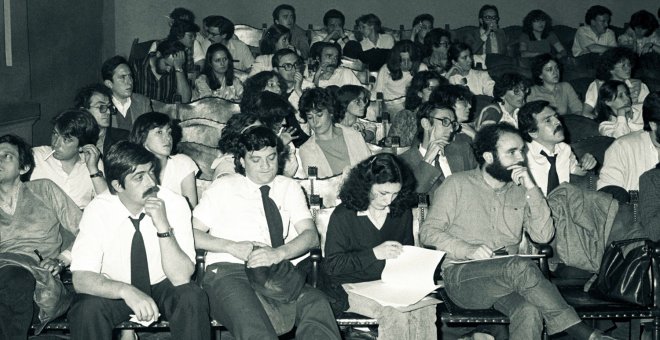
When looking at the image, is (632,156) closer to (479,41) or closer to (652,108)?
(652,108)

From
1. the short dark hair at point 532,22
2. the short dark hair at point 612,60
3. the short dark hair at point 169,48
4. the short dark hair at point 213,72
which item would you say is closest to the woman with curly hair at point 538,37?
the short dark hair at point 532,22

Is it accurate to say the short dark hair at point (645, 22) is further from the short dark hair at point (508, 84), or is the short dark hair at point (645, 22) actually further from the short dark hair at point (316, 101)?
the short dark hair at point (316, 101)

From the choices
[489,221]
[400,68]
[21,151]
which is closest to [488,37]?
[400,68]

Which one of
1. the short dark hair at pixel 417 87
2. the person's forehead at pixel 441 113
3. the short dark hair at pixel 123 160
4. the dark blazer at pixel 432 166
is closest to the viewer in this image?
the short dark hair at pixel 123 160

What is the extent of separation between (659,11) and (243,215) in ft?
23.8

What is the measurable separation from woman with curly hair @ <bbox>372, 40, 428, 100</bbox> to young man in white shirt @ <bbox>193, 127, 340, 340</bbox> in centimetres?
339

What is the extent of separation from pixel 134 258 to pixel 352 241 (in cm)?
89

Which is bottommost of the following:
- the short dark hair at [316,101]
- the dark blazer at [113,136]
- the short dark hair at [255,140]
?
the dark blazer at [113,136]

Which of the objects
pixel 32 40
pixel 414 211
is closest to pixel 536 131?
pixel 414 211

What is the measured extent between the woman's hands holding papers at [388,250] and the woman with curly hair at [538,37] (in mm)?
5351

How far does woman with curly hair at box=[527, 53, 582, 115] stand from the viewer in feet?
19.8

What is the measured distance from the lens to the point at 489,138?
133 inches

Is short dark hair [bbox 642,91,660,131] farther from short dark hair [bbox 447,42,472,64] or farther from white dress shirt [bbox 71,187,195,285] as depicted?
short dark hair [bbox 447,42,472,64]

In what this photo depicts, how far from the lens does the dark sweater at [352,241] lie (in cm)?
314
